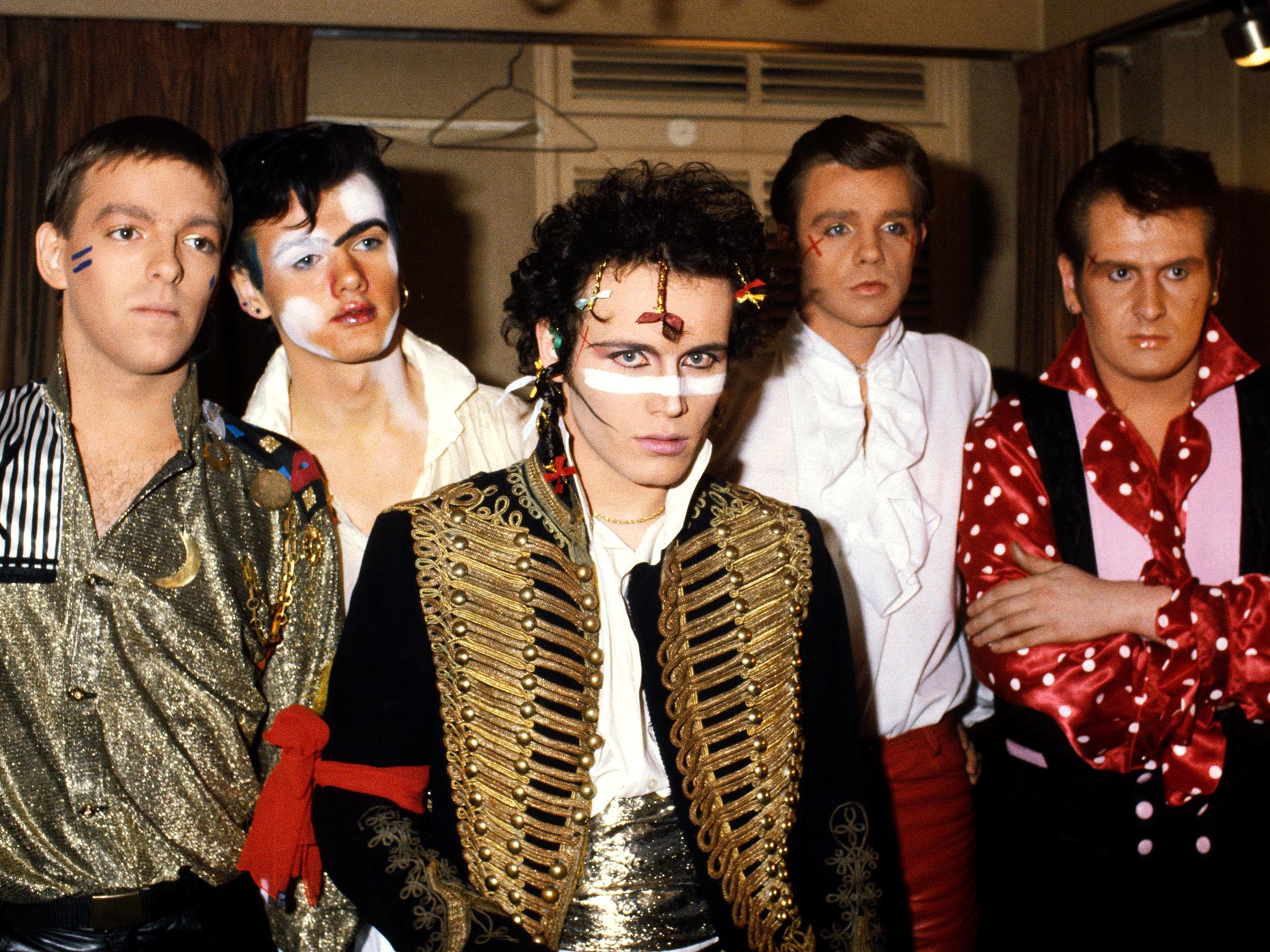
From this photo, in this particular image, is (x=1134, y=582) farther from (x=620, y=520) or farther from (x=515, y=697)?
(x=515, y=697)

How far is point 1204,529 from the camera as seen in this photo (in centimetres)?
213

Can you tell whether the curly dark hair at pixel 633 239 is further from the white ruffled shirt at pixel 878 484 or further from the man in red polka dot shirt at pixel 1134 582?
the man in red polka dot shirt at pixel 1134 582

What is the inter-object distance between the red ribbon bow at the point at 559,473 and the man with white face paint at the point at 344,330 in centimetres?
53

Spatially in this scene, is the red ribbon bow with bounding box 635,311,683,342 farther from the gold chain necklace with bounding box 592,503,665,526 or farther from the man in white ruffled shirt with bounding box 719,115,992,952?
the man in white ruffled shirt with bounding box 719,115,992,952

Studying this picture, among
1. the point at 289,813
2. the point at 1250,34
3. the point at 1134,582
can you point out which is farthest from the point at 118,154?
the point at 1250,34

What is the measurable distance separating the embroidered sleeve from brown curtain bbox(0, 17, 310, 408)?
2.41 metres

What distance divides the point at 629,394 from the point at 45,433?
1.00 meters

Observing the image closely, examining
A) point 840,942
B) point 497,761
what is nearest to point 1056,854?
point 840,942

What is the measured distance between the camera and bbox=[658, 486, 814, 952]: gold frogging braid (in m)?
1.64

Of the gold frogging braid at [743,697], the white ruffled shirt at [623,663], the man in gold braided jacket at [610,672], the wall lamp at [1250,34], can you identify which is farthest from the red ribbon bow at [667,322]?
the wall lamp at [1250,34]

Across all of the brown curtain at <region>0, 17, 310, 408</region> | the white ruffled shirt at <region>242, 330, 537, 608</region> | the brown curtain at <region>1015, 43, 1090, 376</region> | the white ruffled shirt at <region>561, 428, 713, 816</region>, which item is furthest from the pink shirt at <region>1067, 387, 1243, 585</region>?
the brown curtain at <region>0, 17, 310, 408</region>

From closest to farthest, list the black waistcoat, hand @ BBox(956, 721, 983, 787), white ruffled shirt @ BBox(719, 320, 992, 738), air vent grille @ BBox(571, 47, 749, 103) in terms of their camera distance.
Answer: the black waistcoat, white ruffled shirt @ BBox(719, 320, 992, 738), hand @ BBox(956, 721, 983, 787), air vent grille @ BBox(571, 47, 749, 103)

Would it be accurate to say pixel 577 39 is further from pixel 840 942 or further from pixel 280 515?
pixel 840 942

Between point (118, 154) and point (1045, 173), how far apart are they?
349 cm
